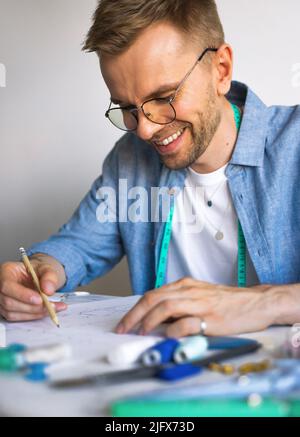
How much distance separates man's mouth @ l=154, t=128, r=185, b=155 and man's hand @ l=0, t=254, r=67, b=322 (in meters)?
0.42

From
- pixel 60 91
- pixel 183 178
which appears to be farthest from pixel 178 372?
pixel 60 91

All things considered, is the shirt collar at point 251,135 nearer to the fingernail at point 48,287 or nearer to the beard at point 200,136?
the beard at point 200,136

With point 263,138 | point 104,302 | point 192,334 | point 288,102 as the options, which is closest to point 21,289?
point 104,302

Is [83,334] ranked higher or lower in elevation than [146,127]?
lower

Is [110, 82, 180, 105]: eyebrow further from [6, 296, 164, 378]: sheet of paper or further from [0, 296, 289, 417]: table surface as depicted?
[0, 296, 289, 417]: table surface

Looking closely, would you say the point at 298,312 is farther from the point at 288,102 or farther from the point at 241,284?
the point at 288,102

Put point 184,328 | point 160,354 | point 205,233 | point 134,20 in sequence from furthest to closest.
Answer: point 205,233 → point 134,20 → point 184,328 → point 160,354

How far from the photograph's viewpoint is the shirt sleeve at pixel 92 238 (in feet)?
5.16

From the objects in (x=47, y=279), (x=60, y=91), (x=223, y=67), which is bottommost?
(x=47, y=279)

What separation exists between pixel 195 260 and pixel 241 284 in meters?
0.16

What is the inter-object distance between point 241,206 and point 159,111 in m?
0.33

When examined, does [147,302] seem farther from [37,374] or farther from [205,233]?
[205,233]

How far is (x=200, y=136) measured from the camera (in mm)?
1437

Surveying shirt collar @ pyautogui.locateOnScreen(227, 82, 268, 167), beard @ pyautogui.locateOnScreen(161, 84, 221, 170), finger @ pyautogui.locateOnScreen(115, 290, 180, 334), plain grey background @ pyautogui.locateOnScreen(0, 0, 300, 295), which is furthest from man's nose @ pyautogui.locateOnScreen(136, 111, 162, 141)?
plain grey background @ pyautogui.locateOnScreen(0, 0, 300, 295)
